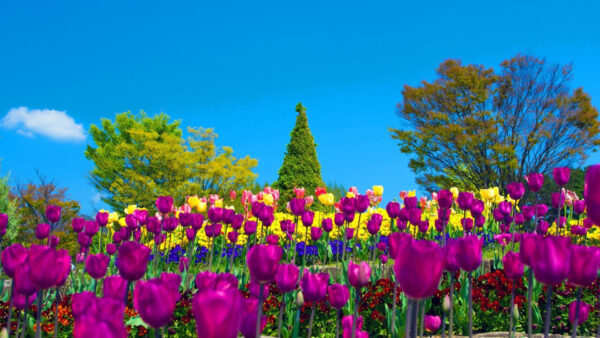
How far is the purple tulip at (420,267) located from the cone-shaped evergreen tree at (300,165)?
1507cm

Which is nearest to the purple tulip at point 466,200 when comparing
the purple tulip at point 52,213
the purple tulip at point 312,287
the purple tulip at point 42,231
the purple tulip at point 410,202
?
the purple tulip at point 410,202

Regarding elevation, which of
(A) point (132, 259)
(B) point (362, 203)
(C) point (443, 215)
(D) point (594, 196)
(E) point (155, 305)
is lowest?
(E) point (155, 305)

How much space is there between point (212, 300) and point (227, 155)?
20.0m

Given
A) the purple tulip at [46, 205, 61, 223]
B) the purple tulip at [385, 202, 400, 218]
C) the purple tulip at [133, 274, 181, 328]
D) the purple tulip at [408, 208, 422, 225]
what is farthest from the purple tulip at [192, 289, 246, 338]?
the purple tulip at [46, 205, 61, 223]

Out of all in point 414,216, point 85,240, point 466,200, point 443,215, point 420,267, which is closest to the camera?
point 420,267

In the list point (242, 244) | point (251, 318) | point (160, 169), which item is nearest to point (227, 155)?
point (160, 169)

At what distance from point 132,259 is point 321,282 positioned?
2.42 ft

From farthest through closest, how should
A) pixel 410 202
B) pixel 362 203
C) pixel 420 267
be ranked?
pixel 410 202 < pixel 362 203 < pixel 420 267

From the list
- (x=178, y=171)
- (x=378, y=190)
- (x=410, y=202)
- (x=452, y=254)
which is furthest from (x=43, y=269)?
(x=178, y=171)

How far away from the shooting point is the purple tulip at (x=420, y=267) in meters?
1.00

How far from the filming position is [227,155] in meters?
20.6

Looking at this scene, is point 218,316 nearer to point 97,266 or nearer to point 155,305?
point 155,305

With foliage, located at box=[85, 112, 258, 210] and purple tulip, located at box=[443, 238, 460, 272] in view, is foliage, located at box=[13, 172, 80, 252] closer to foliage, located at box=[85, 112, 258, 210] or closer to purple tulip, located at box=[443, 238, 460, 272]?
foliage, located at box=[85, 112, 258, 210]

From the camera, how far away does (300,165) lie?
1697cm
